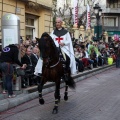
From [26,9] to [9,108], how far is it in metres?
11.9

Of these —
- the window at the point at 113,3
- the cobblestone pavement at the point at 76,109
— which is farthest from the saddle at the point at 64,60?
the window at the point at 113,3

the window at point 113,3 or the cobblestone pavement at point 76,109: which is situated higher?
the window at point 113,3

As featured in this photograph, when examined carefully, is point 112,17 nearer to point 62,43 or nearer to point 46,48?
point 62,43

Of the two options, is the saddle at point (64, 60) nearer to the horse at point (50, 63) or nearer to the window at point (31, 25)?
the horse at point (50, 63)

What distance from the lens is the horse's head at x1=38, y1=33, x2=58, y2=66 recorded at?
8.77 m

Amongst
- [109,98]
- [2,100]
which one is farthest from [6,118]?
[109,98]

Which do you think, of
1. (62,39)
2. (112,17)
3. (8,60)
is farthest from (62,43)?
(112,17)

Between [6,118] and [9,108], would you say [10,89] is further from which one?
[6,118]

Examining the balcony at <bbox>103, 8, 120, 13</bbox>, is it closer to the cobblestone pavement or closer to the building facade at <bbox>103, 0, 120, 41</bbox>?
the building facade at <bbox>103, 0, 120, 41</bbox>

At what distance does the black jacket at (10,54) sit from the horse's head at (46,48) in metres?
1.38

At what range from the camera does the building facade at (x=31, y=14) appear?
1877cm

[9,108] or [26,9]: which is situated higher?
[26,9]

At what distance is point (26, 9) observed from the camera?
20.7 m

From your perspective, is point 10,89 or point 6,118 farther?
point 10,89
